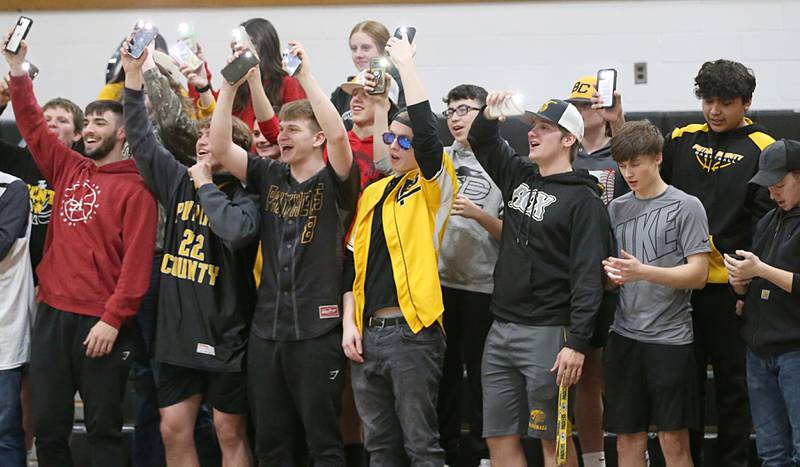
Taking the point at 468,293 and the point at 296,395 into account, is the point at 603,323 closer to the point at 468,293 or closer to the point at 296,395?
the point at 468,293

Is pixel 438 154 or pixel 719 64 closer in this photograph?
pixel 438 154

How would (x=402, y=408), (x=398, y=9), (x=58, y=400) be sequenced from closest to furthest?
(x=402, y=408)
(x=58, y=400)
(x=398, y=9)

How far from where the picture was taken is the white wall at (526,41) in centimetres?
616

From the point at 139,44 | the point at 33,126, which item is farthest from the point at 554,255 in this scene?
the point at 33,126

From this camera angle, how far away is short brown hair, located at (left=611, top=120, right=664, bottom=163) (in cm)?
363

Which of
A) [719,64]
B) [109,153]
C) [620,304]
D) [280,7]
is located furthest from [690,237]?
[280,7]

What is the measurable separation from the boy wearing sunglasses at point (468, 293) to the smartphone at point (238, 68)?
978 mm

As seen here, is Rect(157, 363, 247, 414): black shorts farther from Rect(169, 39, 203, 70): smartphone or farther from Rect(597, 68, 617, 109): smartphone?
Rect(597, 68, 617, 109): smartphone

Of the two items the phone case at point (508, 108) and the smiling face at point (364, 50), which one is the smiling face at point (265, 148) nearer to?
the smiling face at point (364, 50)

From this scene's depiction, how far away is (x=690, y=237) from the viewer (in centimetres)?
357

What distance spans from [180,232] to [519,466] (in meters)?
1.64

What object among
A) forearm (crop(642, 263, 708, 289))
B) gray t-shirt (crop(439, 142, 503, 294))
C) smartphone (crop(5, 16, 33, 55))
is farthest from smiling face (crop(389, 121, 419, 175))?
smartphone (crop(5, 16, 33, 55))

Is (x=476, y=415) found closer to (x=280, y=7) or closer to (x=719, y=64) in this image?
(x=719, y=64)

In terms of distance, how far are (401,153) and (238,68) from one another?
723mm
